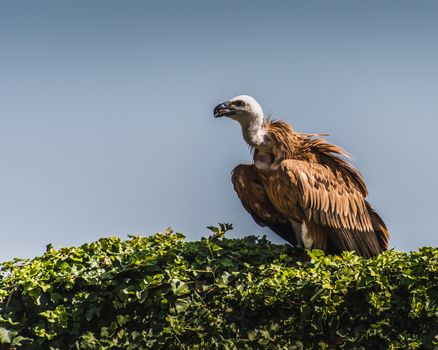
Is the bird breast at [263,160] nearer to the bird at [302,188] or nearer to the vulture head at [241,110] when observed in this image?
the bird at [302,188]

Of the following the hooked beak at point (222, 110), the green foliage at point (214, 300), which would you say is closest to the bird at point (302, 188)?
the hooked beak at point (222, 110)

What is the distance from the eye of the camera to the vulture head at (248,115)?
27.0 feet

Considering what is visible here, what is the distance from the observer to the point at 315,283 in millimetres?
6520

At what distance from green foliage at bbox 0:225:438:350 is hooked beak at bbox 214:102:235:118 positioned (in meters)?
1.58

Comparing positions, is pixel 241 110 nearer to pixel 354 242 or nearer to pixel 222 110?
pixel 222 110

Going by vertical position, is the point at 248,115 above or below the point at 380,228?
above

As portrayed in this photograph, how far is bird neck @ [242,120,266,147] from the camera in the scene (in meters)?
8.24

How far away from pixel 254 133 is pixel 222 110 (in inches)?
15.7

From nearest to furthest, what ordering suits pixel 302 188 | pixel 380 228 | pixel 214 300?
1. pixel 214 300
2. pixel 302 188
3. pixel 380 228

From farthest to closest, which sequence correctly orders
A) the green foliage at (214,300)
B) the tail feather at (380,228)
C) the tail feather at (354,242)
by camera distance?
the tail feather at (380,228) → the tail feather at (354,242) → the green foliage at (214,300)

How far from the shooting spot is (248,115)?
27.1 feet

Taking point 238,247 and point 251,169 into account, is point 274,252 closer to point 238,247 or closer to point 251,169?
point 238,247

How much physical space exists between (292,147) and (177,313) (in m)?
2.26

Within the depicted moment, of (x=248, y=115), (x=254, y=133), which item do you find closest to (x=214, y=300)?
(x=254, y=133)
